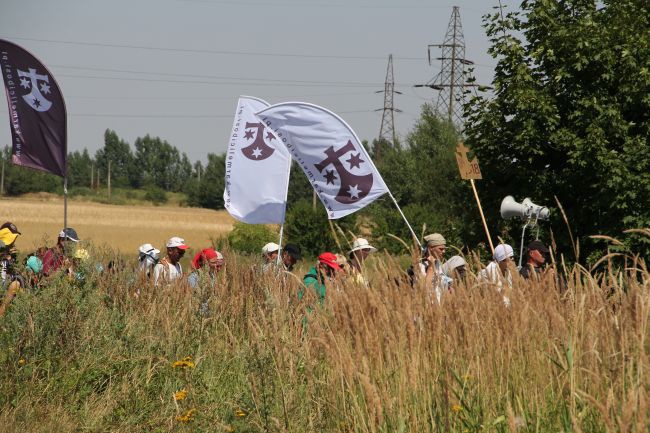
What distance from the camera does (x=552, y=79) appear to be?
17312 millimetres

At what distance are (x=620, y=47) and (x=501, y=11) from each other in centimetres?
251

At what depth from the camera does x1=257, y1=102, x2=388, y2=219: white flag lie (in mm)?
9695

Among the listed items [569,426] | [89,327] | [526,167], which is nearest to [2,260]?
[89,327]

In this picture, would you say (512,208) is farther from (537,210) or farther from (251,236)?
(251,236)

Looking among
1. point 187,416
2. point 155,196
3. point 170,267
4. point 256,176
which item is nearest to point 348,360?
point 187,416

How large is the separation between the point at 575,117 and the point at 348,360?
1335 centimetres

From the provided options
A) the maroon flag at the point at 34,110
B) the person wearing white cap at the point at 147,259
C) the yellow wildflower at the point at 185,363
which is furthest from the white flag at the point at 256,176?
the yellow wildflower at the point at 185,363

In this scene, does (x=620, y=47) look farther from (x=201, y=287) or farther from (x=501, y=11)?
(x=201, y=287)

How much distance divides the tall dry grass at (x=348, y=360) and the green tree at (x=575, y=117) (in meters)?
9.10

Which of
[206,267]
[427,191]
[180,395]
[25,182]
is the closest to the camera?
[180,395]

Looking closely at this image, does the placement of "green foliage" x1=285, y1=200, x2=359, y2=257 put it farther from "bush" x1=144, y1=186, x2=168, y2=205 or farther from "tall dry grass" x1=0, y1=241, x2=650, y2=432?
"bush" x1=144, y1=186, x2=168, y2=205

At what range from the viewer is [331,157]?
9.79 m

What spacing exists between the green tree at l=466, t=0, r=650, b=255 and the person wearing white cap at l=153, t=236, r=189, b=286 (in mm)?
7960

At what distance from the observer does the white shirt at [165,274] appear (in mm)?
8784
